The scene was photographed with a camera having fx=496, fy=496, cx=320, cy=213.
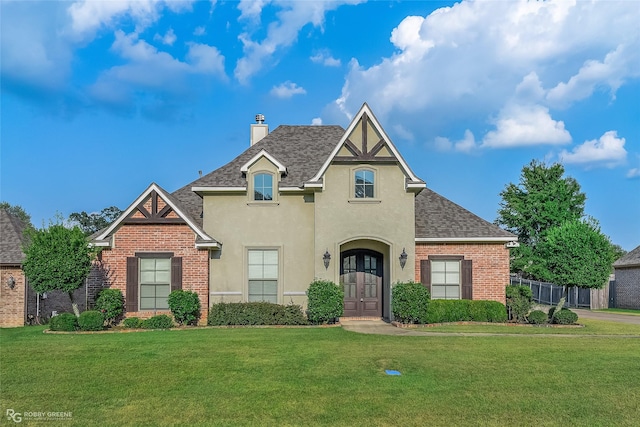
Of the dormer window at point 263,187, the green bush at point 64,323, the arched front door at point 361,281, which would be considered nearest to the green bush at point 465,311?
the arched front door at point 361,281

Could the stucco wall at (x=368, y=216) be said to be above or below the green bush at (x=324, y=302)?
above

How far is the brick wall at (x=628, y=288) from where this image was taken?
31.5m

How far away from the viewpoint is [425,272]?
63.0ft

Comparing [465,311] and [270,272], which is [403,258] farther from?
[270,272]

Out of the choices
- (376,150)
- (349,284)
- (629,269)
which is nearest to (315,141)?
(376,150)

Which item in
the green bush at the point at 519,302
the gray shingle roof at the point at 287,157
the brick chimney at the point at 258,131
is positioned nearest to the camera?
the green bush at the point at 519,302

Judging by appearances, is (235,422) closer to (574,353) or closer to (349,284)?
(574,353)

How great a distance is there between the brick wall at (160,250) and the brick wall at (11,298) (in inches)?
164

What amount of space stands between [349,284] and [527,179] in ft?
92.0

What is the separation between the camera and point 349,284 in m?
19.9

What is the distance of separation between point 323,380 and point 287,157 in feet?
41.4

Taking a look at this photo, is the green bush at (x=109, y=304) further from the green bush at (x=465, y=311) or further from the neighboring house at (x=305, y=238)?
the green bush at (x=465, y=311)

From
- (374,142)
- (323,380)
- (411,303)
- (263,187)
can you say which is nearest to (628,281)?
(411,303)

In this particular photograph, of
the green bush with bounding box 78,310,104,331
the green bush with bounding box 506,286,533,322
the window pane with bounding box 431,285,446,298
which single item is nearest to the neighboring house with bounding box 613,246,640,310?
the green bush with bounding box 506,286,533,322
